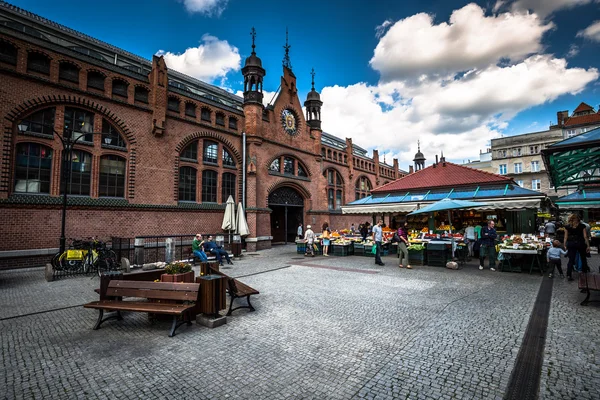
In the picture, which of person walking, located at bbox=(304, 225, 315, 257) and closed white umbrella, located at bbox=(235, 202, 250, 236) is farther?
closed white umbrella, located at bbox=(235, 202, 250, 236)

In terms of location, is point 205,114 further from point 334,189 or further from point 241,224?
point 334,189

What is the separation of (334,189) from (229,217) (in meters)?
16.2

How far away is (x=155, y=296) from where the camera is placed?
4.93m

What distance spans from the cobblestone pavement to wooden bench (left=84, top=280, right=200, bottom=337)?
Answer: 1.14ft

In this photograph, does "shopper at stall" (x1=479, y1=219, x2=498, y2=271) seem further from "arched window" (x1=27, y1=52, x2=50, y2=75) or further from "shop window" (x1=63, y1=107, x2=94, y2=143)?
"arched window" (x1=27, y1=52, x2=50, y2=75)

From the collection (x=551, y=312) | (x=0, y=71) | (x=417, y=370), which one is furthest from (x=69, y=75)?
(x=551, y=312)

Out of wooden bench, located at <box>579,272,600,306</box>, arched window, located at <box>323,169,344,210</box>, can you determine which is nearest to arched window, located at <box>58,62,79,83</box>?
wooden bench, located at <box>579,272,600,306</box>

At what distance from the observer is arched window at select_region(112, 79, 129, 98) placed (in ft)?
46.5

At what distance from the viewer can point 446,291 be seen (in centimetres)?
745

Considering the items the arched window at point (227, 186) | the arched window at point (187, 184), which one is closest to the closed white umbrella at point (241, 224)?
the arched window at point (227, 186)

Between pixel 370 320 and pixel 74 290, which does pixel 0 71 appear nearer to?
pixel 74 290

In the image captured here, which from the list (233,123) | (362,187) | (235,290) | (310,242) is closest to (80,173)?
(233,123)

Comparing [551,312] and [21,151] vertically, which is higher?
[21,151]

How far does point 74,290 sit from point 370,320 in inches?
324
